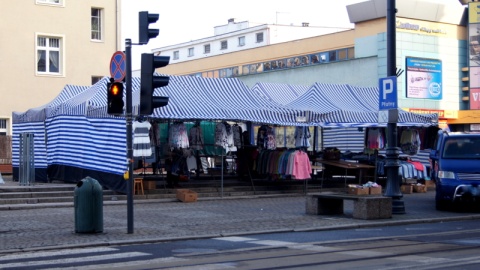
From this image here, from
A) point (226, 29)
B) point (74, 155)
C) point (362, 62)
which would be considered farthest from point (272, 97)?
point (226, 29)

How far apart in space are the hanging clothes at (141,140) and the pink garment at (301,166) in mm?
5477

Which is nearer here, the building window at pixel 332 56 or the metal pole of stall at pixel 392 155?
the metal pole of stall at pixel 392 155

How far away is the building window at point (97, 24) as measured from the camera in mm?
38906

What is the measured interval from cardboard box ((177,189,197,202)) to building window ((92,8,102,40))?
63.2 ft

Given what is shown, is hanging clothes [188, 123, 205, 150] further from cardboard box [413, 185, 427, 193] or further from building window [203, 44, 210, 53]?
building window [203, 44, 210, 53]

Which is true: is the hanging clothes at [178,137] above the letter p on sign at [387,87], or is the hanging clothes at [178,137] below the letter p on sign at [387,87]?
below

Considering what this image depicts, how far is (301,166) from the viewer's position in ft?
78.9

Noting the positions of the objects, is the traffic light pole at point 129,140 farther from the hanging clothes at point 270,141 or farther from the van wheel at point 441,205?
the hanging clothes at point 270,141

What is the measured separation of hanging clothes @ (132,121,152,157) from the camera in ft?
53.2

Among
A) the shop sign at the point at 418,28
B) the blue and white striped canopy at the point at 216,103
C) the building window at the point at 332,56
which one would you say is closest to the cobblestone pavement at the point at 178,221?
the blue and white striped canopy at the point at 216,103

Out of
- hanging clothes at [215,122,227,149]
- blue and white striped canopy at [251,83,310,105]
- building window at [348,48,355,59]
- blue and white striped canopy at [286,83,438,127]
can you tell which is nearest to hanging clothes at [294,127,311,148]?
blue and white striped canopy at [286,83,438,127]

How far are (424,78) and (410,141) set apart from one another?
65.8 feet

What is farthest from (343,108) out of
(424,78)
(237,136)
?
(424,78)

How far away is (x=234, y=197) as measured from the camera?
23.3m
